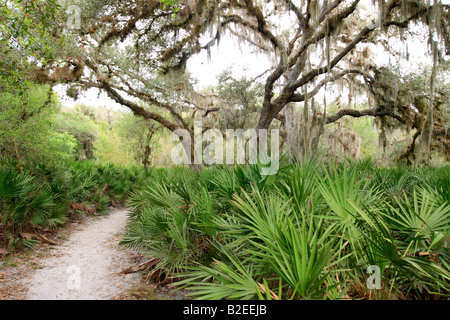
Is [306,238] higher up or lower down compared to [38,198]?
higher up

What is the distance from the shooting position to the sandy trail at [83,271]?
144 inches

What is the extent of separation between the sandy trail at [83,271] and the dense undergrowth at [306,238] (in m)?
0.56

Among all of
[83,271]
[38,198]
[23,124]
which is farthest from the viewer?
[23,124]

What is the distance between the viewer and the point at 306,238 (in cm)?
204

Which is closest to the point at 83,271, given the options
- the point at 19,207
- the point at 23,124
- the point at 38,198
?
the point at 19,207

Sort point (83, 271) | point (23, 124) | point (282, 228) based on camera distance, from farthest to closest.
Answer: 1. point (23, 124)
2. point (83, 271)
3. point (282, 228)

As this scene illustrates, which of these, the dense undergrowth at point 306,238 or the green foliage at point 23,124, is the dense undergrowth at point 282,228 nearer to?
the dense undergrowth at point 306,238

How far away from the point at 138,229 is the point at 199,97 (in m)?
12.0

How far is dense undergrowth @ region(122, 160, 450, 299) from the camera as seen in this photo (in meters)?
1.93

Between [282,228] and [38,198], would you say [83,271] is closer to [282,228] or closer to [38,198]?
[38,198]

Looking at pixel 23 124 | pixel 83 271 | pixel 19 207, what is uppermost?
pixel 23 124

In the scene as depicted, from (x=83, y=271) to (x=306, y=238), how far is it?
411 centimetres

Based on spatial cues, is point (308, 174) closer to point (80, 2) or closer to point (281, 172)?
point (281, 172)

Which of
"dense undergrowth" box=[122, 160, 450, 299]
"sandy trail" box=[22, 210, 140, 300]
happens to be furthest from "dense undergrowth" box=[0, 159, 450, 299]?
"sandy trail" box=[22, 210, 140, 300]
